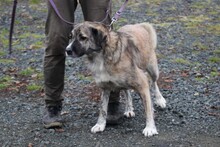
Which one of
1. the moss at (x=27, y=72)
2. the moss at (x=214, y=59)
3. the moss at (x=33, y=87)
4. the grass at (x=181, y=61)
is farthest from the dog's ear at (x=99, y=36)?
the moss at (x=214, y=59)

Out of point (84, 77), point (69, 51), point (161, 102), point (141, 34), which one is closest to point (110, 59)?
point (69, 51)

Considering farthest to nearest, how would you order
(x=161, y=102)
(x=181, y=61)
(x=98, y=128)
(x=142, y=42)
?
1. (x=181, y=61)
2. (x=161, y=102)
3. (x=142, y=42)
4. (x=98, y=128)

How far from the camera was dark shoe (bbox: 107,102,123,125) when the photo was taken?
6.68 metres

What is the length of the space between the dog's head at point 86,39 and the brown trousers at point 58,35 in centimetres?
35

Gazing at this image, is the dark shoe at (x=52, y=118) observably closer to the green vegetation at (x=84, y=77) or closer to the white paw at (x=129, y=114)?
the white paw at (x=129, y=114)

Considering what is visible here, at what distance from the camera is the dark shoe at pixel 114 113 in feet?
21.9

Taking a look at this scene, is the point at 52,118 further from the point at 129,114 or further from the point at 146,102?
the point at 146,102

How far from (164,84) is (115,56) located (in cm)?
287

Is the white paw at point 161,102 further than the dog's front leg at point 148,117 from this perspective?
Yes

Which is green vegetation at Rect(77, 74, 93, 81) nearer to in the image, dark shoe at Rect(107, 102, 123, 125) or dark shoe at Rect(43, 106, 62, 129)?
dark shoe at Rect(107, 102, 123, 125)

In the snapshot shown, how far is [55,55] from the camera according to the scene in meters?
6.36

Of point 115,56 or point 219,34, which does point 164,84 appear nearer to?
point 115,56

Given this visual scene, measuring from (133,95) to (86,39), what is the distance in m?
2.54

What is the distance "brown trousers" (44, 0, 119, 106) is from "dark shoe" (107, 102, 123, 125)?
83 centimetres
